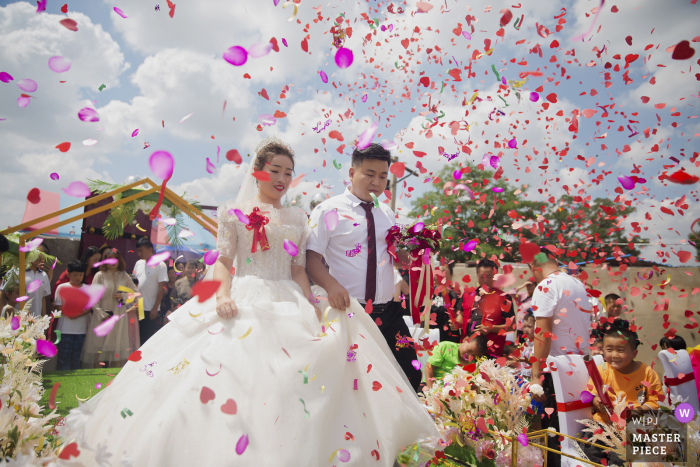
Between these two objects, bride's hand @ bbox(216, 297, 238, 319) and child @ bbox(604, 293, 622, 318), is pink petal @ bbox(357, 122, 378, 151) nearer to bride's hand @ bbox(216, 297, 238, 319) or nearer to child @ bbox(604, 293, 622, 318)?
bride's hand @ bbox(216, 297, 238, 319)

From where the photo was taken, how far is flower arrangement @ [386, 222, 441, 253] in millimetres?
2680

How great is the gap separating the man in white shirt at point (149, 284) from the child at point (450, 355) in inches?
169

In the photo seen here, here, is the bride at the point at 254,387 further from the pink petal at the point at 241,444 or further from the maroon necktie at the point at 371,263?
the maroon necktie at the point at 371,263

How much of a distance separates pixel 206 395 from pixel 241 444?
25cm

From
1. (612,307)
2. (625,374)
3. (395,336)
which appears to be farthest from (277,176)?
(612,307)

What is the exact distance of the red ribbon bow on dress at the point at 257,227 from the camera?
246 cm

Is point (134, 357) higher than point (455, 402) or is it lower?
higher

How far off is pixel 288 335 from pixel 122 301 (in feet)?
16.6

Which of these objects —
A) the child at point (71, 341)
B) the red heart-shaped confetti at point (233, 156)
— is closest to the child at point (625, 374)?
the red heart-shaped confetti at point (233, 156)

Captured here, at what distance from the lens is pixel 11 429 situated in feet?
4.69

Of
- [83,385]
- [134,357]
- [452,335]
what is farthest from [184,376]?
[83,385]

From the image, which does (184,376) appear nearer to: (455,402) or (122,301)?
(455,402)

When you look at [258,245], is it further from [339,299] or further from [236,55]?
[236,55]

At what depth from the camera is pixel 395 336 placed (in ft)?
8.66
